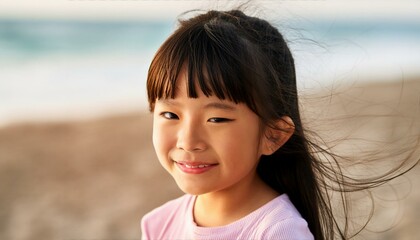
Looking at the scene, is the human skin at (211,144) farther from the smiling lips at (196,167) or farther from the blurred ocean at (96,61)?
the blurred ocean at (96,61)

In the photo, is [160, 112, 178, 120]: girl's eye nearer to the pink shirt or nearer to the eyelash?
the eyelash

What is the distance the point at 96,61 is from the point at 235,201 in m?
9.12

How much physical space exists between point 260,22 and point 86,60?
927 cm

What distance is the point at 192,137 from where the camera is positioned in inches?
89.0

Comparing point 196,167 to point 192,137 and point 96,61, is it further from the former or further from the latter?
point 96,61

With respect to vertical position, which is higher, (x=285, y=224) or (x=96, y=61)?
(x=285, y=224)

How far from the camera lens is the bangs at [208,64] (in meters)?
2.25

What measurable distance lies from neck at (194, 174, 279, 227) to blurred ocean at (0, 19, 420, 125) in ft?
12.2

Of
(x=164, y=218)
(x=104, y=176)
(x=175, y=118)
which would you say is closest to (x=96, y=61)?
(x=104, y=176)

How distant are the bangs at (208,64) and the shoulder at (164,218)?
1.69ft

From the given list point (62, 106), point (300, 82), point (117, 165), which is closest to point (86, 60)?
point (62, 106)

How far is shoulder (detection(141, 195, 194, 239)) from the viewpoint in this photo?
9.01ft

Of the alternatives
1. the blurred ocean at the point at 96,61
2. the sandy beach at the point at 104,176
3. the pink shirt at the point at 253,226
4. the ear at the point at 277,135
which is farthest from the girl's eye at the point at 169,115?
the blurred ocean at the point at 96,61

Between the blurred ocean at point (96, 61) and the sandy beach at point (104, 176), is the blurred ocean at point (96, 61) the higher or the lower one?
the lower one
